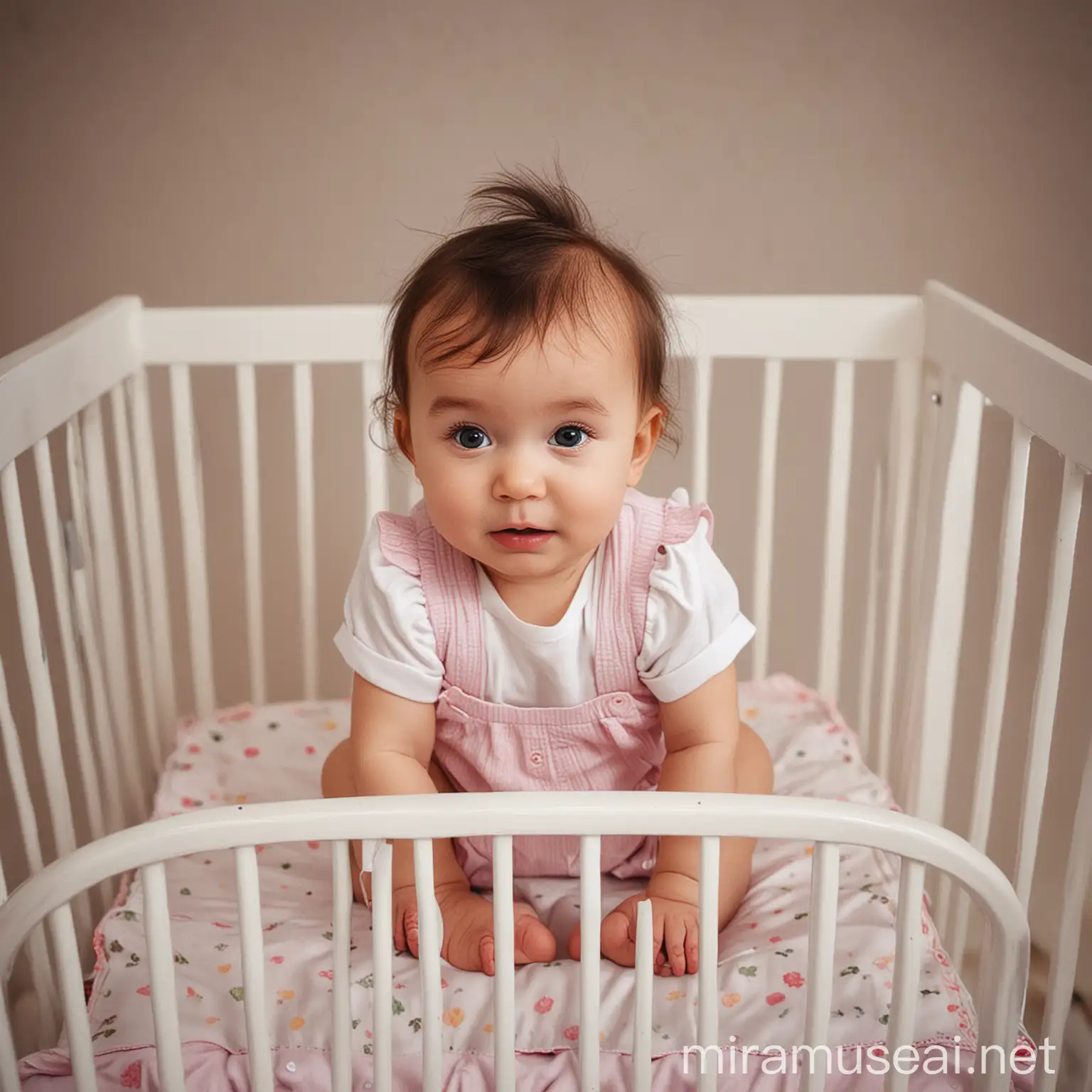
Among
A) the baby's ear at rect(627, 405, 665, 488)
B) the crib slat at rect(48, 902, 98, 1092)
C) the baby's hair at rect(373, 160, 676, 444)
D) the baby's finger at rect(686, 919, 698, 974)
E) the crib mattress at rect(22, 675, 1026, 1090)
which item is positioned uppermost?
the baby's hair at rect(373, 160, 676, 444)

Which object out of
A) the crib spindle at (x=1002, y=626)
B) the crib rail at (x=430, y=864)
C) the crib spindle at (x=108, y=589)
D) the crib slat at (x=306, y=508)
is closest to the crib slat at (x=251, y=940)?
the crib rail at (x=430, y=864)

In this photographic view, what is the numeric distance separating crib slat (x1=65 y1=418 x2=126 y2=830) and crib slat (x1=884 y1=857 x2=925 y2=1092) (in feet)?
2.64

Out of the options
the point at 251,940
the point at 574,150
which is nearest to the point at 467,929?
the point at 251,940

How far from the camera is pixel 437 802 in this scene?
0.63 m

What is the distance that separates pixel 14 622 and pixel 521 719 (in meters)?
1.06

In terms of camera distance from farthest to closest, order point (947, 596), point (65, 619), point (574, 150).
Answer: point (574, 150)
point (947, 596)
point (65, 619)

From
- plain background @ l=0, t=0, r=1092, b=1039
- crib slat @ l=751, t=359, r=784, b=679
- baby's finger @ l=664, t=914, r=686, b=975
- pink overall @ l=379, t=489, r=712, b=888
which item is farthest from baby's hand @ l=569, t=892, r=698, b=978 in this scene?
plain background @ l=0, t=0, r=1092, b=1039

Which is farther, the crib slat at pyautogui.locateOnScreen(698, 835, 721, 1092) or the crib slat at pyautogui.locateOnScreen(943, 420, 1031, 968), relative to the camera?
the crib slat at pyautogui.locateOnScreen(943, 420, 1031, 968)

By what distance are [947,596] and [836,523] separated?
0.23 m

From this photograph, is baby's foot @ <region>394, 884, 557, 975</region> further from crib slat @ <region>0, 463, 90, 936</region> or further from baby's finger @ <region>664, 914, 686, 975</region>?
crib slat @ <region>0, 463, 90, 936</region>

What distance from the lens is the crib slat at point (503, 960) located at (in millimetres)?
631

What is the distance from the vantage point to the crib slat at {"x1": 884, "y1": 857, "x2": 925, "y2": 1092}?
630 mm

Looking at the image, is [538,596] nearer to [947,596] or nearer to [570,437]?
[570,437]

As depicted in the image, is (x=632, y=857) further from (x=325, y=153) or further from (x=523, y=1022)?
(x=325, y=153)
